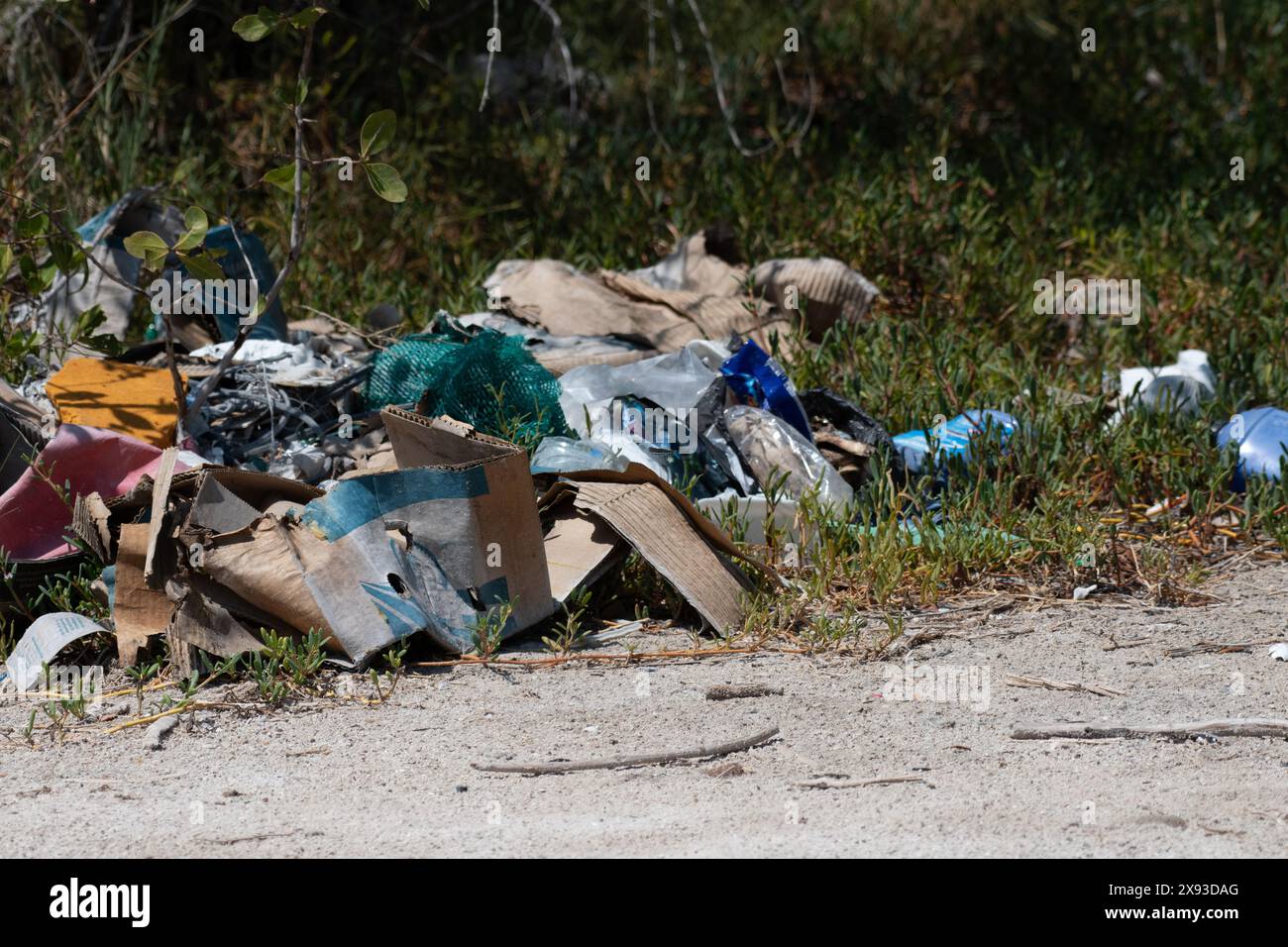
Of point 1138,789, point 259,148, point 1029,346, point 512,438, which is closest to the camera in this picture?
point 1138,789

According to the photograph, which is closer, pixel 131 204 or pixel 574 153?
pixel 131 204

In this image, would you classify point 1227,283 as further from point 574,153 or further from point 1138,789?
point 1138,789

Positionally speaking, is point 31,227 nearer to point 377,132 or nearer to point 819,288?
point 377,132

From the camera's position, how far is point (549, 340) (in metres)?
4.91

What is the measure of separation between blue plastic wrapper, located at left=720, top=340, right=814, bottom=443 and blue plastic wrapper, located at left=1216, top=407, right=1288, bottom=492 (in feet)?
4.33

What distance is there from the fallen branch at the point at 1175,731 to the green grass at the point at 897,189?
0.67 metres

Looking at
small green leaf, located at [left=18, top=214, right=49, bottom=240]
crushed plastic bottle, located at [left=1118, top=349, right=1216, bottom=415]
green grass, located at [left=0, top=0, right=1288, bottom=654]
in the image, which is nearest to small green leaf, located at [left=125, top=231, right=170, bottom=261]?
small green leaf, located at [left=18, top=214, right=49, bottom=240]

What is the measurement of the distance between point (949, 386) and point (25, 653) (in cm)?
283

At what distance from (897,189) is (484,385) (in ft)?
7.98

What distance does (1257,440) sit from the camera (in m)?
4.40

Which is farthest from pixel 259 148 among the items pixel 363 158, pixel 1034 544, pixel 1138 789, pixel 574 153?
pixel 1138 789

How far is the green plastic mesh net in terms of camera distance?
4.12 metres

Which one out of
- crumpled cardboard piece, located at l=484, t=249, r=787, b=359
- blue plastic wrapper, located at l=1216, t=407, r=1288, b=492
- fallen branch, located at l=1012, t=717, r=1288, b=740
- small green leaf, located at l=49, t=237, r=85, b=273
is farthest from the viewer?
crumpled cardboard piece, located at l=484, t=249, r=787, b=359

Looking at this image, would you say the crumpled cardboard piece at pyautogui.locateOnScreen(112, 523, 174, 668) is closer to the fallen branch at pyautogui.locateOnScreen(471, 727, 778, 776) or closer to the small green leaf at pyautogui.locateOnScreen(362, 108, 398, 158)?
the fallen branch at pyautogui.locateOnScreen(471, 727, 778, 776)
